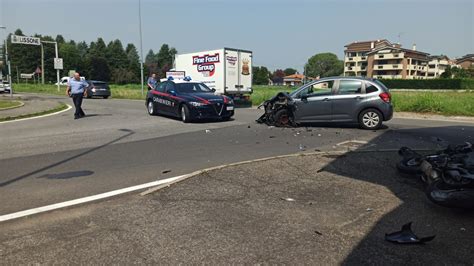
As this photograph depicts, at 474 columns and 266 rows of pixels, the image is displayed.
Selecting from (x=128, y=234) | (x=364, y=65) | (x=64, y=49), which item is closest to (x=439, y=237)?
(x=128, y=234)

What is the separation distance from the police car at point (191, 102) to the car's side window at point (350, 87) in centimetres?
415

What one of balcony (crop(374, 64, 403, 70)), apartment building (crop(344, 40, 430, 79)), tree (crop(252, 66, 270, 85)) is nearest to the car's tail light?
apartment building (crop(344, 40, 430, 79))

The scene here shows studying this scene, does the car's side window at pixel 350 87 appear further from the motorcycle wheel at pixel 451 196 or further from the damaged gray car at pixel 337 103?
the motorcycle wheel at pixel 451 196

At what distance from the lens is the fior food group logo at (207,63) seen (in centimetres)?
2316

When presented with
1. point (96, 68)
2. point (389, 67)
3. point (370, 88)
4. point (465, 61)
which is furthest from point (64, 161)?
point (465, 61)

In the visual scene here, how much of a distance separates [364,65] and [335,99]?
121802 mm

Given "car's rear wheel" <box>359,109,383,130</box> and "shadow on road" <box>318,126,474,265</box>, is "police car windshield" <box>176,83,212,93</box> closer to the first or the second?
"car's rear wheel" <box>359,109,383,130</box>

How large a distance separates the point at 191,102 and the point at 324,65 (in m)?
149

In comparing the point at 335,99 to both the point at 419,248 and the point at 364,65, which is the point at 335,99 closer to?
the point at 419,248

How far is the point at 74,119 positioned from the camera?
51.2ft

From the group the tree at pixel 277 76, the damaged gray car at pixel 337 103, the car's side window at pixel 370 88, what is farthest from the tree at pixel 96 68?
the car's side window at pixel 370 88

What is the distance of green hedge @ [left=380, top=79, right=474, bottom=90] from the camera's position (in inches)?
2616

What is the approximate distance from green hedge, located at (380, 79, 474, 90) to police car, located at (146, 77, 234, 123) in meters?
60.0

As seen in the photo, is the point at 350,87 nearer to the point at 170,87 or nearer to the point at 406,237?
the point at 170,87
